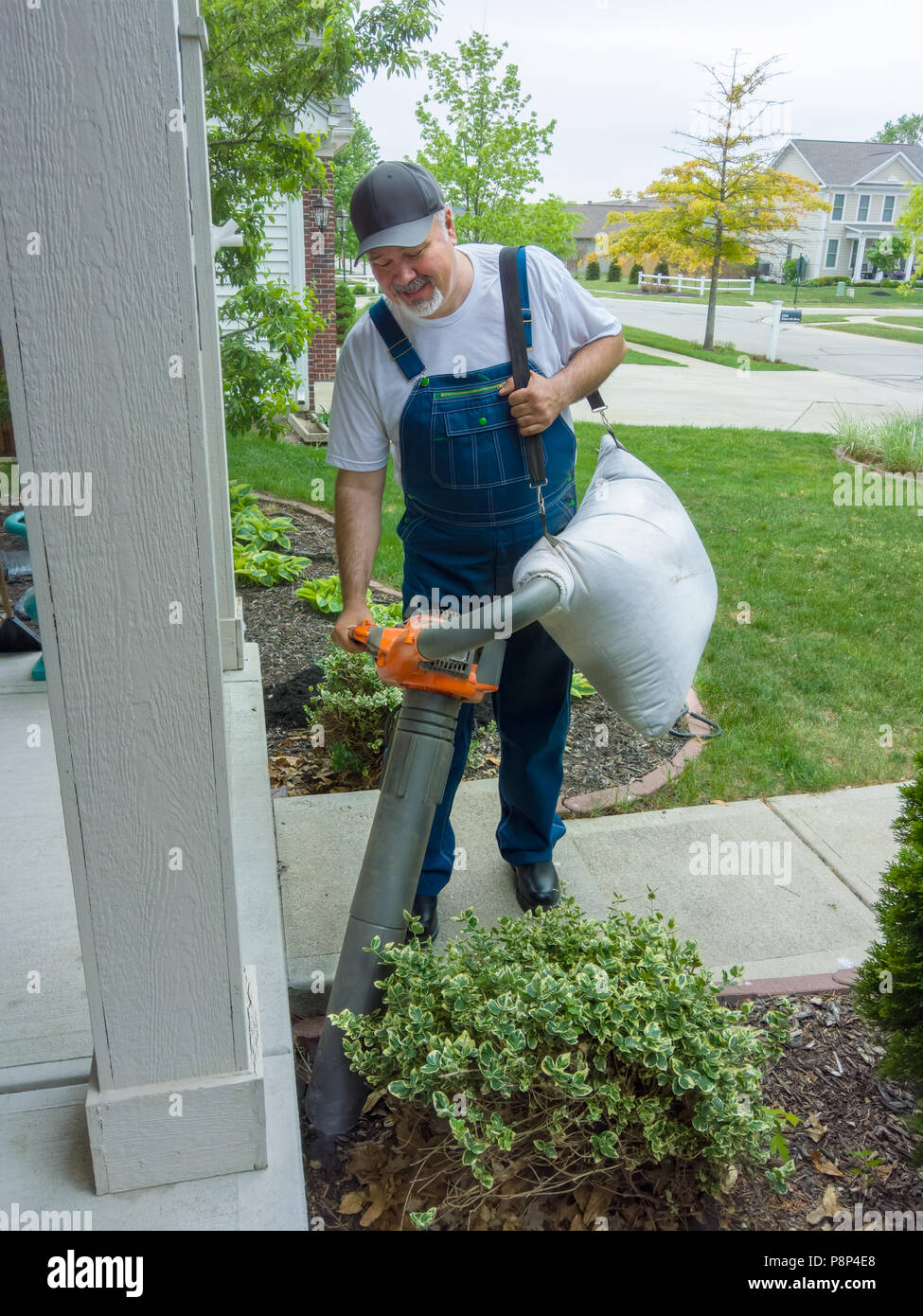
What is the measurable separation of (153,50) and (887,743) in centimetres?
372

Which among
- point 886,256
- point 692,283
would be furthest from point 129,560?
point 886,256

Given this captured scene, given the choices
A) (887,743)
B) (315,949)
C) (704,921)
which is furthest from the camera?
(887,743)

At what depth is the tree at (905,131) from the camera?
81.1m

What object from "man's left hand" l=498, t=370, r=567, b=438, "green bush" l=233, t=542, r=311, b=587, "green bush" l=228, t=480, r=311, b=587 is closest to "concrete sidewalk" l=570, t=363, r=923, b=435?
"green bush" l=228, t=480, r=311, b=587

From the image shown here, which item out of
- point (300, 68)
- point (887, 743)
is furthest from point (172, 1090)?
point (300, 68)

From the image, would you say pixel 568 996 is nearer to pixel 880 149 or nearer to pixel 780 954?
pixel 780 954

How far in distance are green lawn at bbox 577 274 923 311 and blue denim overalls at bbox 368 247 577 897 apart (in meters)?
36.5

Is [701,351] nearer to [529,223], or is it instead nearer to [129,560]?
[529,223]

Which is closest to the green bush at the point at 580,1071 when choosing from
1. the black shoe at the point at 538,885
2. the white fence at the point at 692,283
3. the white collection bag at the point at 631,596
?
the white collection bag at the point at 631,596

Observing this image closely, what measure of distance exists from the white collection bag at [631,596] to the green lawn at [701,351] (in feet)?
54.2

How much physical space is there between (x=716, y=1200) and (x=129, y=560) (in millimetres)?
1700

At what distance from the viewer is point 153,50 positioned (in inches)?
53.9

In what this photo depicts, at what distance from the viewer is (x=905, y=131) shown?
8275 centimetres
